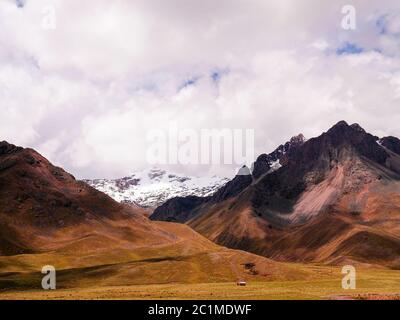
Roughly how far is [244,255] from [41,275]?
214 feet

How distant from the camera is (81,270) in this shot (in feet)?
497

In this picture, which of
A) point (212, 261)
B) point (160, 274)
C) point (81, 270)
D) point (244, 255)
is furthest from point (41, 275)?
point (244, 255)
